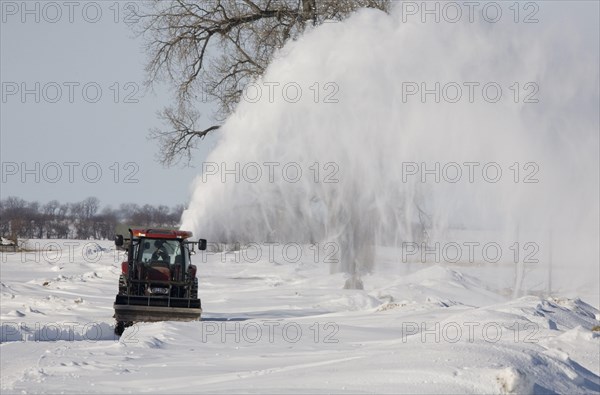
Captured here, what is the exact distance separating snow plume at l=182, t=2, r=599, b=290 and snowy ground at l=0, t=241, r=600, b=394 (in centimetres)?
228

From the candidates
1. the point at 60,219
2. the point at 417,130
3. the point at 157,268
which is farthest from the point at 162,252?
the point at 60,219

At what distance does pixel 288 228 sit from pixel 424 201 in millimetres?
2984

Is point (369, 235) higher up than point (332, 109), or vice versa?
point (332, 109)

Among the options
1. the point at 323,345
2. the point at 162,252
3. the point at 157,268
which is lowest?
the point at 323,345

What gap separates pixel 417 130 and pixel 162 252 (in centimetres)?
576

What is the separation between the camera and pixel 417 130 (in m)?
20.6

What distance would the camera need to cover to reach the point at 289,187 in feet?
68.9

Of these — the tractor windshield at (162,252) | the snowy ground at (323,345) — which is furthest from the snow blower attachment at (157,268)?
the snowy ground at (323,345)

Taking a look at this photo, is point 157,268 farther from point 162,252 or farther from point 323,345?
point 323,345

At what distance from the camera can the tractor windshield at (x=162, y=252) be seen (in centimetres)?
1852

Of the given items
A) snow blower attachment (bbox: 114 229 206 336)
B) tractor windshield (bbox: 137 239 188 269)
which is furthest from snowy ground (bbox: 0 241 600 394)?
tractor windshield (bbox: 137 239 188 269)

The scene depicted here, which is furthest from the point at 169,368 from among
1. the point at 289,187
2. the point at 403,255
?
the point at 403,255

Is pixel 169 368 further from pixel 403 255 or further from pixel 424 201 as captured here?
pixel 403 255

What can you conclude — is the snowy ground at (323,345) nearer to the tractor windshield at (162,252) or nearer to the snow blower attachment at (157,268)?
the snow blower attachment at (157,268)
